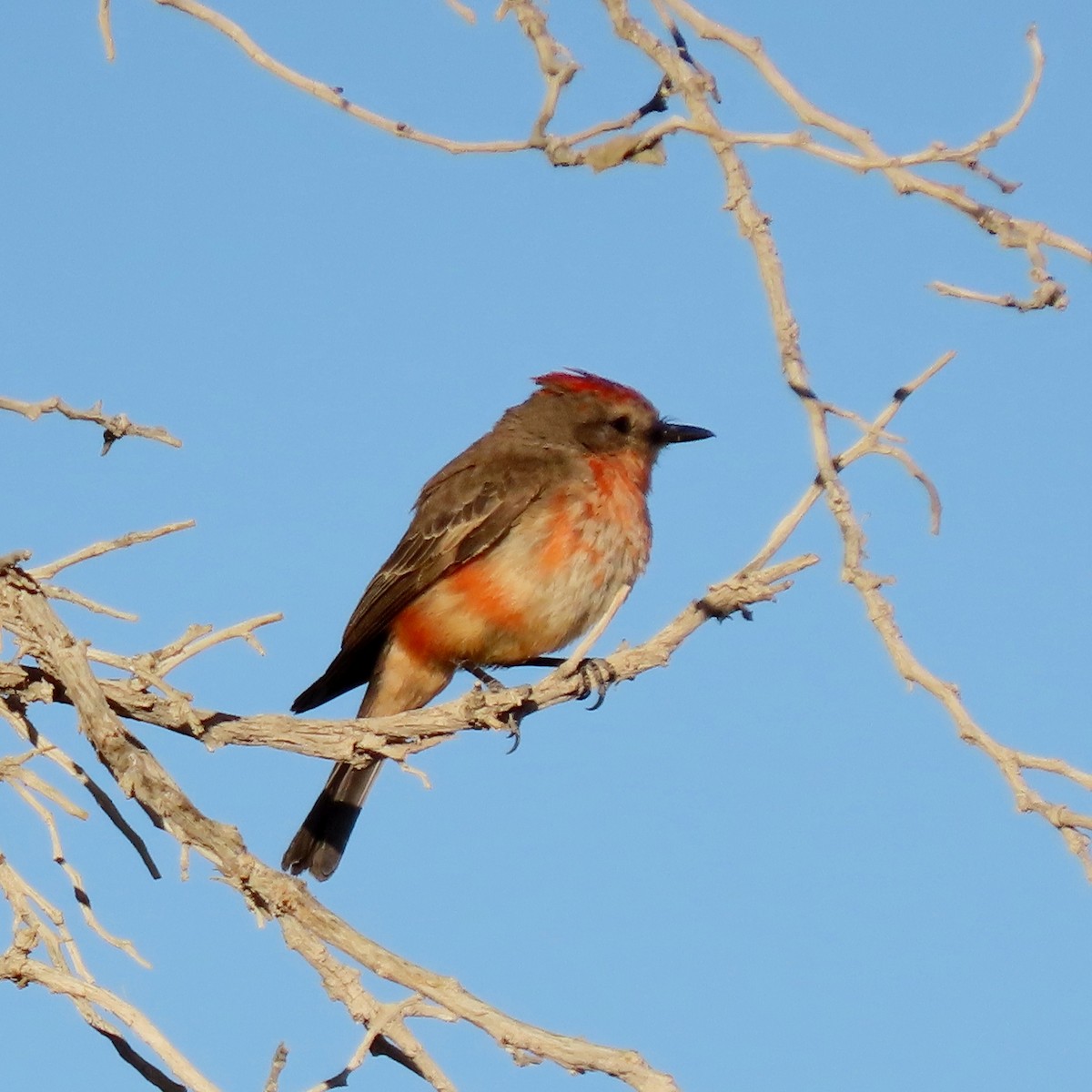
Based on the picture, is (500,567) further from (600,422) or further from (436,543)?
(600,422)

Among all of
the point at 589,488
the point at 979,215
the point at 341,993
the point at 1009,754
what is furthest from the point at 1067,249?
the point at 589,488

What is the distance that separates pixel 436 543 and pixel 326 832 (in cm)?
133

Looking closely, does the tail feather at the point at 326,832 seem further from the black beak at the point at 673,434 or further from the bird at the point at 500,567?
the black beak at the point at 673,434

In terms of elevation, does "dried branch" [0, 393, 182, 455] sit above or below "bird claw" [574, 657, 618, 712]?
below

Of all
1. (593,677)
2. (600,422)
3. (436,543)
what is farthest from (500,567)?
(593,677)

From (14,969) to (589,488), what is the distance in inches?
156

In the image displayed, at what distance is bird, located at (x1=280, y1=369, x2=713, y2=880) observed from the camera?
22.1ft

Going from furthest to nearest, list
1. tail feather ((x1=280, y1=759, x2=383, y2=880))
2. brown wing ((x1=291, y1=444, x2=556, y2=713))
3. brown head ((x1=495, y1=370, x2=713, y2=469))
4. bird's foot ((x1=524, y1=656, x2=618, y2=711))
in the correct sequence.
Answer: brown head ((x1=495, y1=370, x2=713, y2=469))
brown wing ((x1=291, y1=444, x2=556, y2=713))
tail feather ((x1=280, y1=759, x2=383, y2=880))
bird's foot ((x1=524, y1=656, x2=618, y2=711))

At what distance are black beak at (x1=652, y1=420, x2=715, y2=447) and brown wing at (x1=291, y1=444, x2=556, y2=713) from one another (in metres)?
0.58

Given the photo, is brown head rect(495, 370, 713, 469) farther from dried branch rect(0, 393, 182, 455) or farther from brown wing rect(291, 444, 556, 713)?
dried branch rect(0, 393, 182, 455)

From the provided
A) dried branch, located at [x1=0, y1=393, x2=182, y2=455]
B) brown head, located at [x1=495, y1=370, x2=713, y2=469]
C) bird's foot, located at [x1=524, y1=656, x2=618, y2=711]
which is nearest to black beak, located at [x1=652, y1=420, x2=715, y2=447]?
brown head, located at [x1=495, y1=370, x2=713, y2=469]

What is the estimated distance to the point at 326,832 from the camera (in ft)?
22.0

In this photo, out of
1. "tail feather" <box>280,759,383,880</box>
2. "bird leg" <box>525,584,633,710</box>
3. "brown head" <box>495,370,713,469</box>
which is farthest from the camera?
"brown head" <box>495,370,713,469</box>

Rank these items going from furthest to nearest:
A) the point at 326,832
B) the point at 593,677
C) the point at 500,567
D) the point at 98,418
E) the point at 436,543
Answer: the point at 436,543
the point at 500,567
the point at 326,832
the point at 593,677
the point at 98,418
